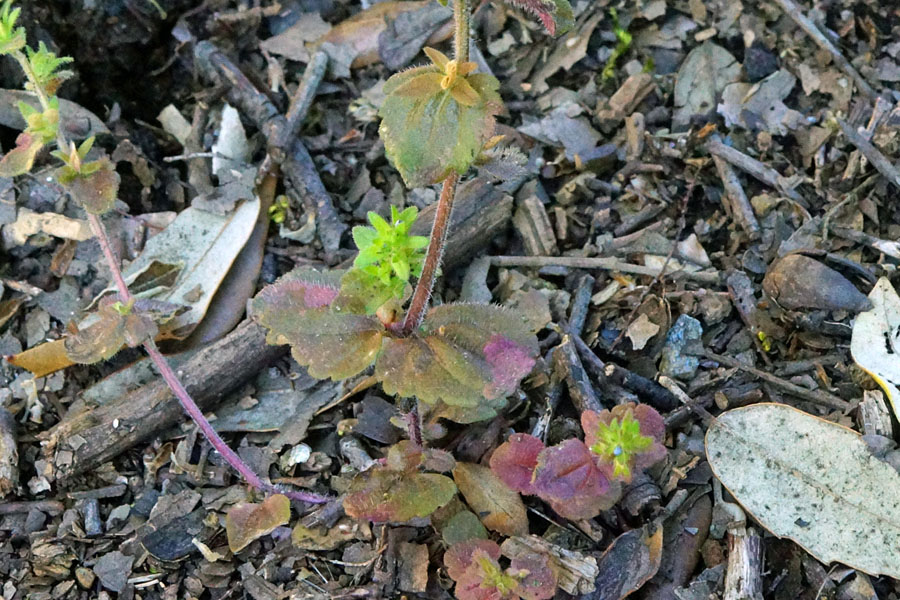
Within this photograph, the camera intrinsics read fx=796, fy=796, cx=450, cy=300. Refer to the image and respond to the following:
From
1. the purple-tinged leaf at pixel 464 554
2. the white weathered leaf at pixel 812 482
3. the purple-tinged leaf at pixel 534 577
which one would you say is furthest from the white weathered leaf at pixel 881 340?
the purple-tinged leaf at pixel 464 554

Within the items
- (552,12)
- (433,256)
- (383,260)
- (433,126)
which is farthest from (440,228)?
(552,12)

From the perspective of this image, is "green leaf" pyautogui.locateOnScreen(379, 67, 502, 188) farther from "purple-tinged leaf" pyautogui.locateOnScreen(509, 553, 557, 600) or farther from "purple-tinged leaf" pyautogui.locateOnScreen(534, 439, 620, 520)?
"purple-tinged leaf" pyautogui.locateOnScreen(509, 553, 557, 600)

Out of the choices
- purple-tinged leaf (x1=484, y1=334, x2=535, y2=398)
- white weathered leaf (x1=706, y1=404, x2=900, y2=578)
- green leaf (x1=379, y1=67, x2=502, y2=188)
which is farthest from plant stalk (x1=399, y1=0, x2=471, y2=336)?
white weathered leaf (x1=706, y1=404, x2=900, y2=578)

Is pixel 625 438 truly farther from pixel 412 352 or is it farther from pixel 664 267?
pixel 664 267

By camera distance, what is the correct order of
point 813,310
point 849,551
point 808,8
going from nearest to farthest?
point 849,551 → point 813,310 → point 808,8

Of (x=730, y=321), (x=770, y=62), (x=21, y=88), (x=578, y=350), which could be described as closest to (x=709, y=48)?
(x=770, y=62)

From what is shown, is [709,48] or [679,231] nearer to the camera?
[679,231]

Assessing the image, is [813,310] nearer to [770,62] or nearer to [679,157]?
[679,157]
